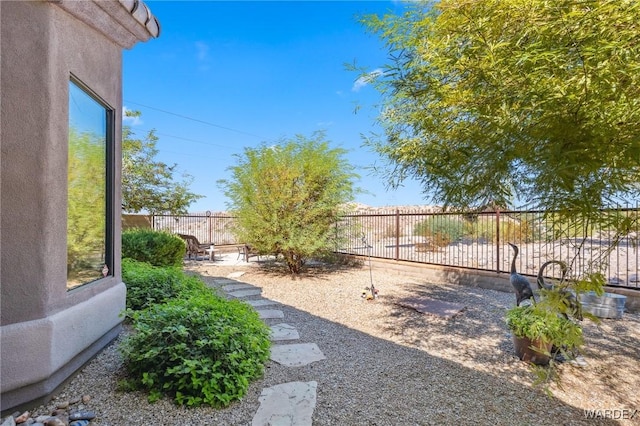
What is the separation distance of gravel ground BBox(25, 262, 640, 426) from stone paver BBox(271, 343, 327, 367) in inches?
3.8

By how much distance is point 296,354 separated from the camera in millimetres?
3227

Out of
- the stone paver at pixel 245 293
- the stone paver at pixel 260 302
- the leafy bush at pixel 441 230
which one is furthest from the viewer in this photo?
the leafy bush at pixel 441 230

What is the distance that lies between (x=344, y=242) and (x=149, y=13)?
21.6ft

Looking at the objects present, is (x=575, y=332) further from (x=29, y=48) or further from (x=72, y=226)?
(x=29, y=48)

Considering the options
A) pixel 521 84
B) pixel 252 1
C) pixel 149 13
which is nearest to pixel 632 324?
pixel 521 84

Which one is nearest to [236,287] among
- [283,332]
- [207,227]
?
[283,332]

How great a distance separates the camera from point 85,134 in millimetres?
2781

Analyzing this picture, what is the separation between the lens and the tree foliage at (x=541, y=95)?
1.35 meters

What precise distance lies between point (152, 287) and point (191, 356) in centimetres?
206

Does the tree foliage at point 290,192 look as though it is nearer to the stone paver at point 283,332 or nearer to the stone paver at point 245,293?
the stone paver at point 245,293

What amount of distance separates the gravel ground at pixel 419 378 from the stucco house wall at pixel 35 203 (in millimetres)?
311

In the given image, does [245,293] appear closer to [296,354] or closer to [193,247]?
[296,354]

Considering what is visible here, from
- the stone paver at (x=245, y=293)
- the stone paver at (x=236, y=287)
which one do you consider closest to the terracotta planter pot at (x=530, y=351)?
the stone paver at (x=245, y=293)

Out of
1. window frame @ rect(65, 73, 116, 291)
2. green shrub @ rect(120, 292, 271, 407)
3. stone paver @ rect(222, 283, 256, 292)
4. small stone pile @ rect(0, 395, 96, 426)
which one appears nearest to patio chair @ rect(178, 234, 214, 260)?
stone paver @ rect(222, 283, 256, 292)
